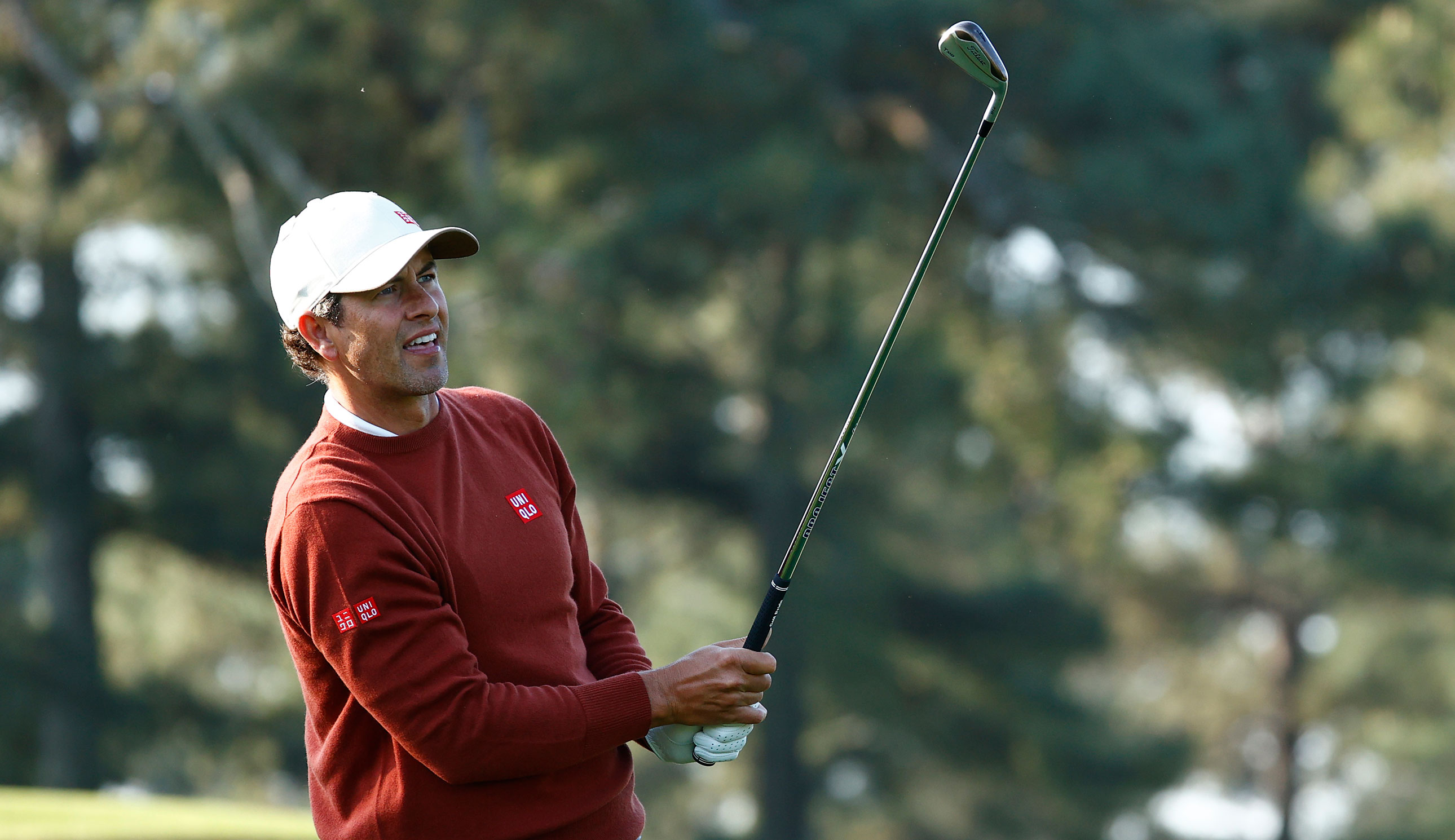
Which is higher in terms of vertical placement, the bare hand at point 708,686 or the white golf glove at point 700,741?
the bare hand at point 708,686

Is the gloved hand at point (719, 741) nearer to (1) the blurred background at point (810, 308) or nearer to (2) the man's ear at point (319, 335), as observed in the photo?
(2) the man's ear at point (319, 335)

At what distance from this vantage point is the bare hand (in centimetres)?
217

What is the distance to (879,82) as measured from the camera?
12352 mm

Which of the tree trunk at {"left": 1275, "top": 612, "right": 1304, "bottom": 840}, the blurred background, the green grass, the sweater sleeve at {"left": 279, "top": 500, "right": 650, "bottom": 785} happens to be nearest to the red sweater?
the sweater sleeve at {"left": 279, "top": 500, "right": 650, "bottom": 785}

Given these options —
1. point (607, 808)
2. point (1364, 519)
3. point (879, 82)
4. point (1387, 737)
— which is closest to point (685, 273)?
point (879, 82)

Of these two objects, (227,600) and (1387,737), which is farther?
(1387,737)

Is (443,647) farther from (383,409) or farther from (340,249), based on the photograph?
(340,249)

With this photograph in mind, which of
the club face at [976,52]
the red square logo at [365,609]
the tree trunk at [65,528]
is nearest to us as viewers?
the red square logo at [365,609]

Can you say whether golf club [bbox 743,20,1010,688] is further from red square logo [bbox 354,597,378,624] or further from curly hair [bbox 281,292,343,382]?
curly hair [bbox 281,292,343,382]

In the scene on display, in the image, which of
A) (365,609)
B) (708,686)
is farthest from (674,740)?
(365,609)

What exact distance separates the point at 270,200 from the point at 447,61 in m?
1.61

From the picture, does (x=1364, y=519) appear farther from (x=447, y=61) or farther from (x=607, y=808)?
(x=607, y=808)

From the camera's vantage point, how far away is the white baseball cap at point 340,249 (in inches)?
85.4

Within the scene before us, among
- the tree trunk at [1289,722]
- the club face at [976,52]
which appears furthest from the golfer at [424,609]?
the tree trunk at [1289,722]
